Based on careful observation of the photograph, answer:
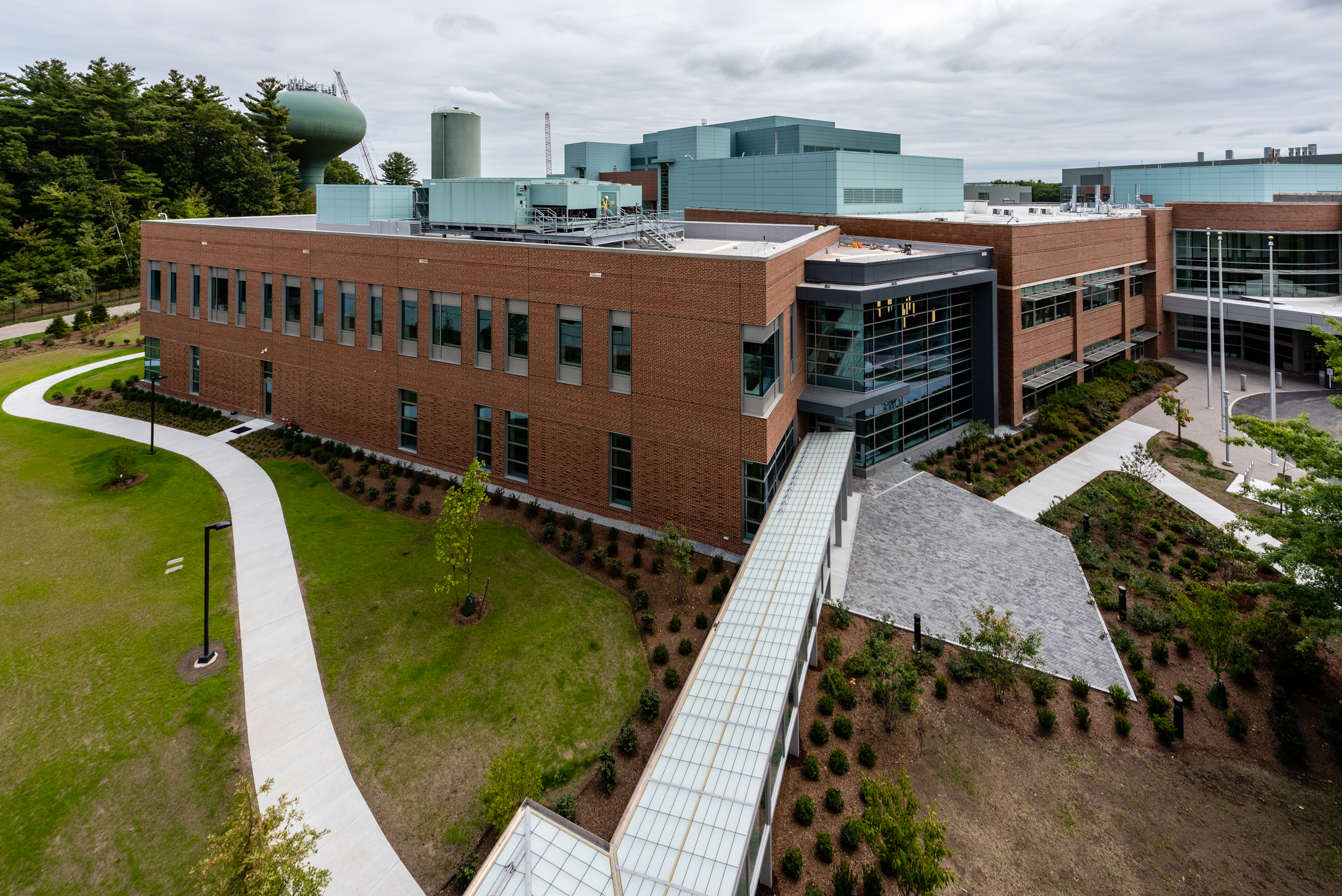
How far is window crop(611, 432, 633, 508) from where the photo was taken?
2670 cm

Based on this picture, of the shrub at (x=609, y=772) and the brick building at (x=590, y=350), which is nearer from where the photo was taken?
the shrub at (x=609, y=772)

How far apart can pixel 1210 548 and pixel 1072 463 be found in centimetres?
936

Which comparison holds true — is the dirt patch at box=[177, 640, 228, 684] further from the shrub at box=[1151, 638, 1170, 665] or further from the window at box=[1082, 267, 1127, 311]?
the window at box=[1082, 267, 1127, 311]

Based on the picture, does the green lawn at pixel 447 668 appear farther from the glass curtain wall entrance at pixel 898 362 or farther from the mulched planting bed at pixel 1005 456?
the mulched planting bed at pixel 1005 456

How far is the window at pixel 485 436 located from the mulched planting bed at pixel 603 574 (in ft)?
5.22

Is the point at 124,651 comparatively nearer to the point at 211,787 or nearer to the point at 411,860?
the point at 211,787

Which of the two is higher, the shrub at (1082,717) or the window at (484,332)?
the window at (484,332)

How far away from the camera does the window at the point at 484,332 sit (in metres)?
29.3

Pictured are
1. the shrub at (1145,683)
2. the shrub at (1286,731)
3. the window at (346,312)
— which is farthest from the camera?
the window at (346,312)

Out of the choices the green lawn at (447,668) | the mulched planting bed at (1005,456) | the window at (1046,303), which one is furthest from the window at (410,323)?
the window at (1046,303)

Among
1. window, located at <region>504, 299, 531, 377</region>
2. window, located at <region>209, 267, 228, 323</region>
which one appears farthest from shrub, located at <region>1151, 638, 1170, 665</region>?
window, located at <region>209, 267, 228, 323</region>

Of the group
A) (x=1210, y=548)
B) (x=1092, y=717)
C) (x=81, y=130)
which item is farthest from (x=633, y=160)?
(x=1092, y=717)

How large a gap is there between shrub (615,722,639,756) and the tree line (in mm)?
71544

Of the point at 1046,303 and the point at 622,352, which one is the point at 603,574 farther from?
the point at 1046,303
